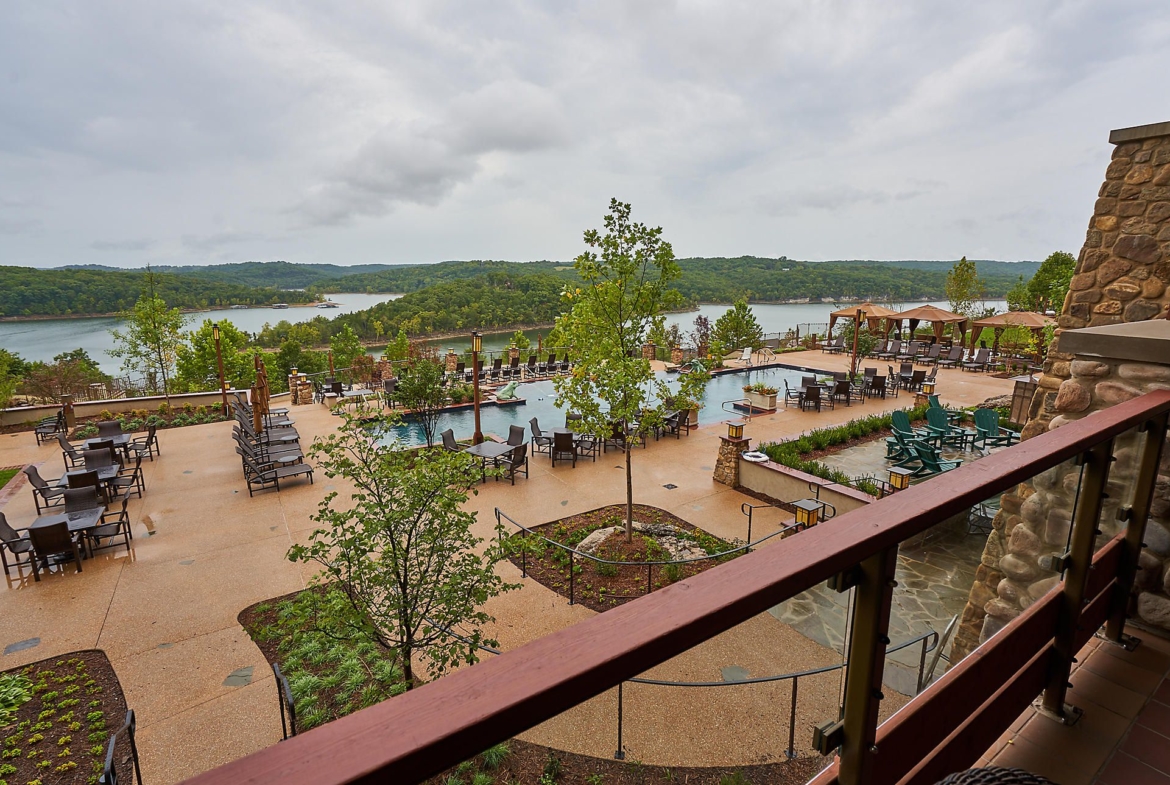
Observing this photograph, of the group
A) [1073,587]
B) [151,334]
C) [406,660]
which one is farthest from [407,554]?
[151,334]

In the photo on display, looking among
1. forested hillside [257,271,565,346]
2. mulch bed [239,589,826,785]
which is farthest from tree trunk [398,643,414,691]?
forested hillside [257,271,565,346]

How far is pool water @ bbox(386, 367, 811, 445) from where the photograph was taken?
1372cm

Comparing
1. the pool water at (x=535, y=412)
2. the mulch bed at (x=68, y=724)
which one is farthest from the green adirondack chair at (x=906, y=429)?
the mulch bed at (x=68, y=724)

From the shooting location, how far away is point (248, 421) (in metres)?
11.6

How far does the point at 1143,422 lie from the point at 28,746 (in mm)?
6862

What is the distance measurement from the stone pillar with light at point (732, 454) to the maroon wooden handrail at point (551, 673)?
8.29m

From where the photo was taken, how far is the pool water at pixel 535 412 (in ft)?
45.0

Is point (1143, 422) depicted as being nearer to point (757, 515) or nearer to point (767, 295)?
point (757, 515)

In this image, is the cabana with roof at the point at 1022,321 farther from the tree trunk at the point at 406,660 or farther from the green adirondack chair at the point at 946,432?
the tree trunk at the point at 406,660

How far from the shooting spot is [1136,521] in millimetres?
2146

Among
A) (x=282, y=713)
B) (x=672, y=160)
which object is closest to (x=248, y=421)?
(x=282, y=713)

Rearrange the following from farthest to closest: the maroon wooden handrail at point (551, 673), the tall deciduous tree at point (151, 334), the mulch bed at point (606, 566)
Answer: the tall deciduous tree at point (151, 334), the mulch bed at point (606, 566), the maroon wooden handrail at point (551, 673)

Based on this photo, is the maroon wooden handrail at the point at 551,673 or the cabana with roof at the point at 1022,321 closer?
the maroon wooden handrail at the point at 551,673

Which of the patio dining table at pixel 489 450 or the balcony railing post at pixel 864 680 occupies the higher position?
the balcony railing post at pixel 864 680
